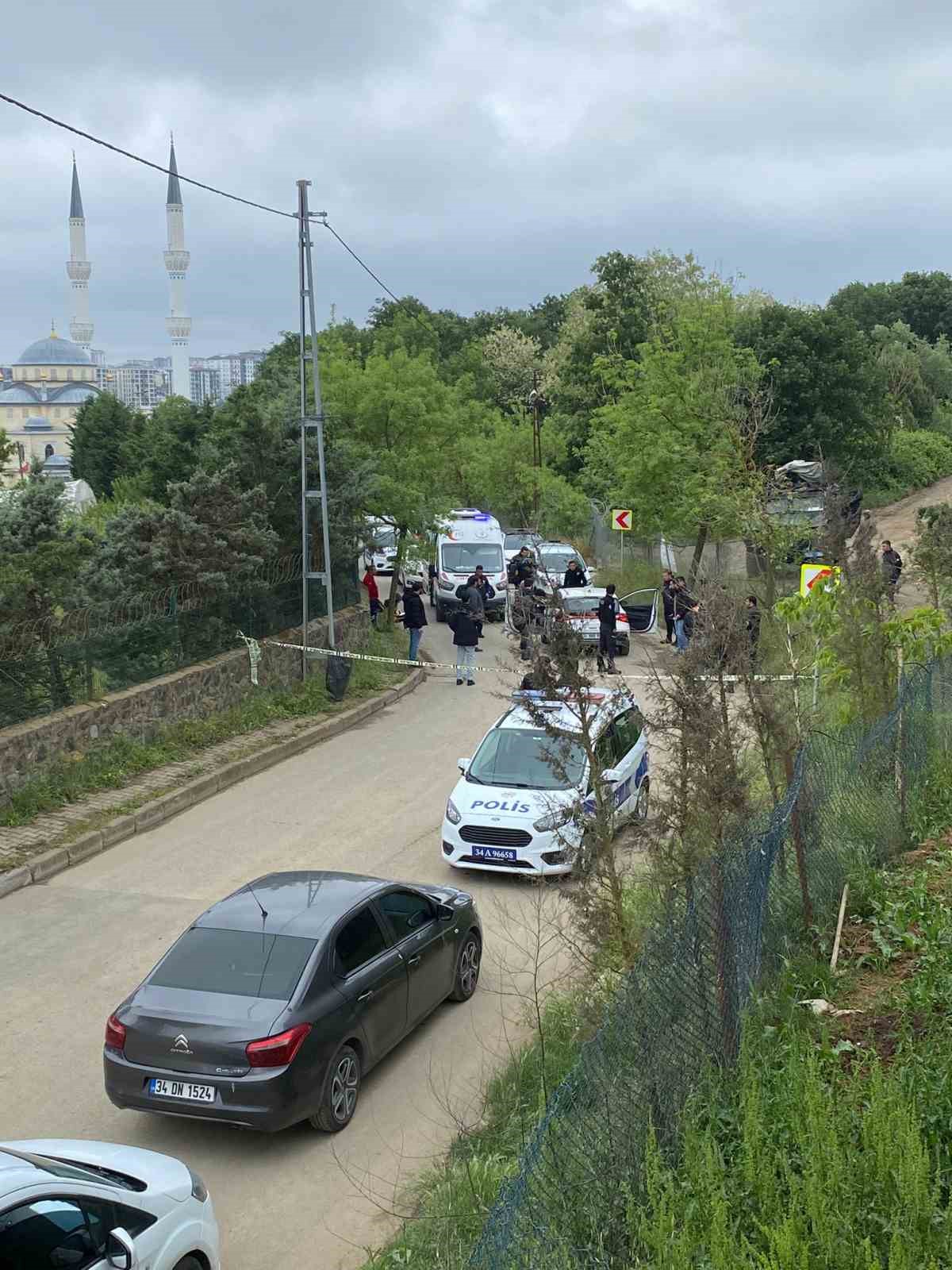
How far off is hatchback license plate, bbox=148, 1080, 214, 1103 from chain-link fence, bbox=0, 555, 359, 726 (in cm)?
832

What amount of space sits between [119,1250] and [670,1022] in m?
2.69

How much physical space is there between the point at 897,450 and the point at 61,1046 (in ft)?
153

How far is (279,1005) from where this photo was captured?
8.29m

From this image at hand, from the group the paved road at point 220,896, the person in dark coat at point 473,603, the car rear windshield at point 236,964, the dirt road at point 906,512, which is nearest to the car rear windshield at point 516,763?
the paved road at point 220,896

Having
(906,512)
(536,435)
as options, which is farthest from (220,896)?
(906,512)

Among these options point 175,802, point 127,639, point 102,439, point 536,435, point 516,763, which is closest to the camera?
point 516,763

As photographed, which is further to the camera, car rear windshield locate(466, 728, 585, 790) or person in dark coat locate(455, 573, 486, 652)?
person in dark coat locate(455, 573, 486, 652)

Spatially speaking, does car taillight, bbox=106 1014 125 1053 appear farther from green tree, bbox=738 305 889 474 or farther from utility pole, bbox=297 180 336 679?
green tree, bbox=738 305 889 474

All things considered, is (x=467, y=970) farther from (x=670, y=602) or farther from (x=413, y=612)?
(x=670, y=602)

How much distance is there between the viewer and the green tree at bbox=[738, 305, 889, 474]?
4122 centimetres

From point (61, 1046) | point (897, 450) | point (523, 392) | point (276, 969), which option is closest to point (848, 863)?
point (276, 969)

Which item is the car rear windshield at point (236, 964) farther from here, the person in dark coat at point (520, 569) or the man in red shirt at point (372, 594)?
the person in dark coat at point (520, 569)

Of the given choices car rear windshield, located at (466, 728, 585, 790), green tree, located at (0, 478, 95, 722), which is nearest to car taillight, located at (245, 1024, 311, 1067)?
car rear windshield, located at (466, 728, 585, 790)

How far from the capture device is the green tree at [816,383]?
41.2 meters
